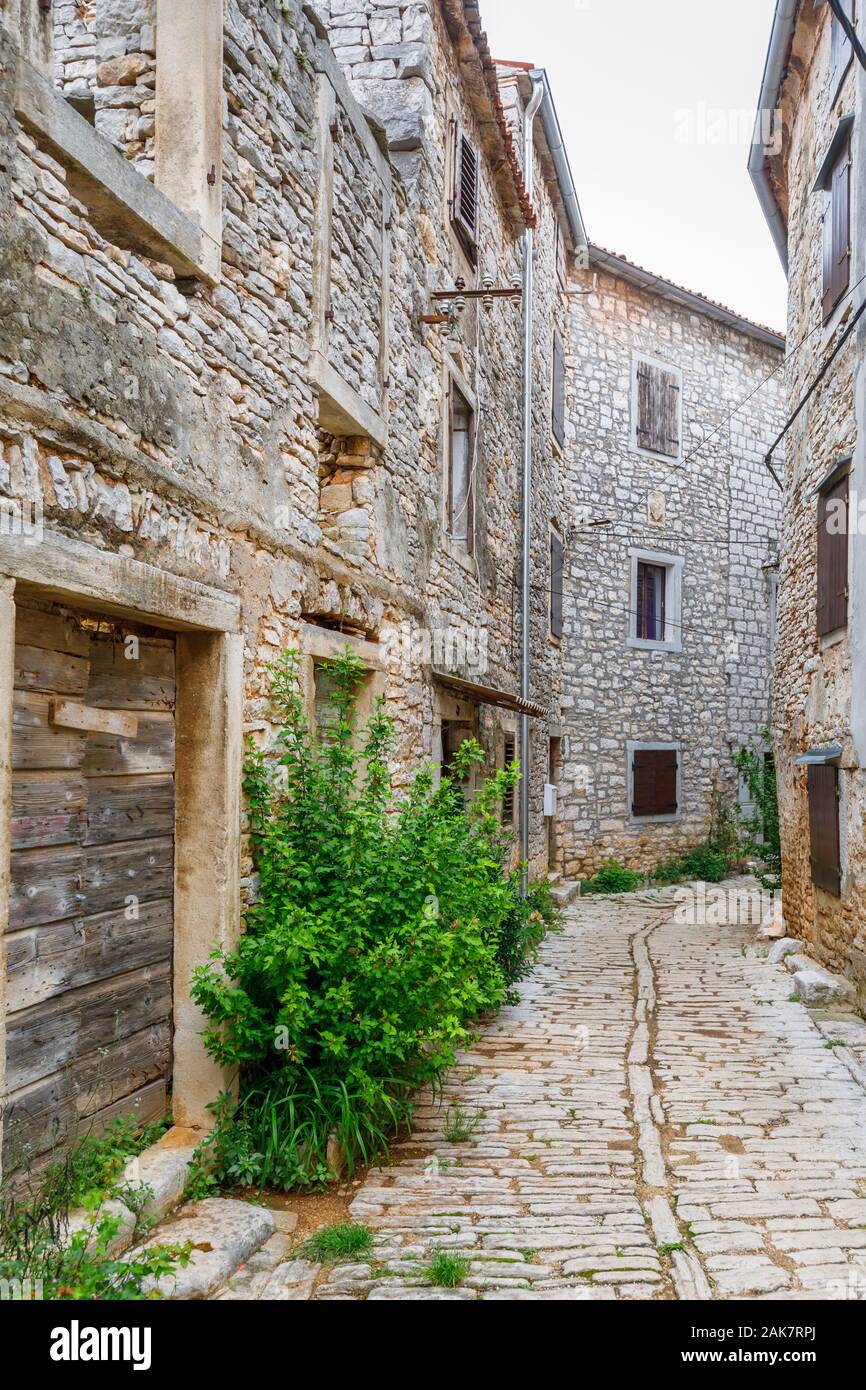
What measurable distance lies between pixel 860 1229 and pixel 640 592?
40.1 feet

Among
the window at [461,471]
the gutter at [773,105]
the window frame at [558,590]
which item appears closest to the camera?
the gutter at [773,105]

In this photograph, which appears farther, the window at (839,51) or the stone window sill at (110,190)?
the window at (839,51)

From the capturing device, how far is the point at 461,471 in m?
9.02

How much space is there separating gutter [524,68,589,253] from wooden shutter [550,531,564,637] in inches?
175

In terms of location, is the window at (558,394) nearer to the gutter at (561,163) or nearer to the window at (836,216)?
the gutter at (561,163)

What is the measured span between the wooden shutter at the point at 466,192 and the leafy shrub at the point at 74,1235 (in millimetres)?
7594

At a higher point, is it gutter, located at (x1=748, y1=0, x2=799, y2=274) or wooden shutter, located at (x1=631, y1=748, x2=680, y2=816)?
gutter, located at (x1=748, y1=0, x2=799, y2=274)

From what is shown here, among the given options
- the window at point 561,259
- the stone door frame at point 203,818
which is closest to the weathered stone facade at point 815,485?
the window at point 561,259

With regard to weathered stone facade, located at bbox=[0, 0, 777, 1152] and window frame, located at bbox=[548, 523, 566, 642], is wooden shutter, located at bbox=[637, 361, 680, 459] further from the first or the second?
weathered stone facade, located at bbox=[0, 0, 777, 1152]

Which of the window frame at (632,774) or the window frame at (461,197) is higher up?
the window frame at (461,197)

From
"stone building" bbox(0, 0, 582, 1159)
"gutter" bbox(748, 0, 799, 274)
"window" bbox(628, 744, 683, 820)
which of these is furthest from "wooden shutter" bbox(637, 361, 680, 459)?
"stone building" bbox(0, 0, 582, 1159)

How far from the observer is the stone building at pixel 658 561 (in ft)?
47.3

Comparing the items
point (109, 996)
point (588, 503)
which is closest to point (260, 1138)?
point (109, 996)

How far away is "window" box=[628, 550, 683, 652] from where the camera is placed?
1518 cm
